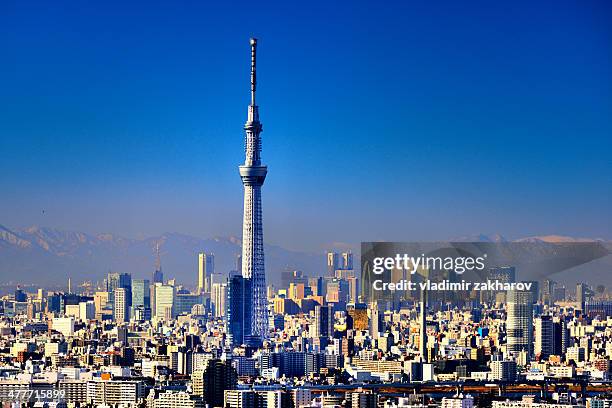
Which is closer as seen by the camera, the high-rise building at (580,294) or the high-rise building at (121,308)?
the high-rise building at (580,294)

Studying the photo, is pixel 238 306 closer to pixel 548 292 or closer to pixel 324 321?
pixel 324 321

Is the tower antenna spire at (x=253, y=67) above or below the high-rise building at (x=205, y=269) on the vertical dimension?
above

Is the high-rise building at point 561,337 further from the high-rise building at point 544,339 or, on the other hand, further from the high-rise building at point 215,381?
the high-rise building at point 215,381

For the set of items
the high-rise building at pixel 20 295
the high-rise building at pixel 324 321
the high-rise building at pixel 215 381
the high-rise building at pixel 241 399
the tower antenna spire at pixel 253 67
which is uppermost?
the tower antenna spire at pixel 253 67

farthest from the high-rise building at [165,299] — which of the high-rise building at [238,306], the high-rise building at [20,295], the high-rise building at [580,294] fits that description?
the high-rise building at [580,294]

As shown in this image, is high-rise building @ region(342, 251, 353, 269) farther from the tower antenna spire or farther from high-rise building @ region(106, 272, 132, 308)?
high-rise building @ region(106, 272, 132, 308)

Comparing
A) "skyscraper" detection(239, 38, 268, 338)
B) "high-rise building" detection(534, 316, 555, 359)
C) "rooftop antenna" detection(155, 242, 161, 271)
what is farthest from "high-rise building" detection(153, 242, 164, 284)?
"high-rise building" detection(534, 316, 555, 359)

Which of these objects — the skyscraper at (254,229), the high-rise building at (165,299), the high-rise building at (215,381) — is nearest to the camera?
the high-rise building at (215,381)
